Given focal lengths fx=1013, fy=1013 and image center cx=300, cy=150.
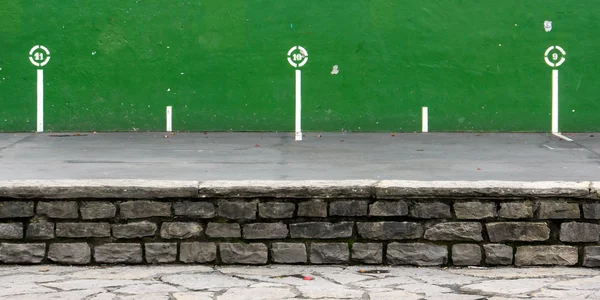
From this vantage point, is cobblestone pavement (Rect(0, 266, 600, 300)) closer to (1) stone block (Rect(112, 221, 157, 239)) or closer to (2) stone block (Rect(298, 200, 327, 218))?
(1) stone block (Rect(112, 221, 157, 239))

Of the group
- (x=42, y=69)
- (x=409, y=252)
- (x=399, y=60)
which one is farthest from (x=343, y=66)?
(x=409, y=252)

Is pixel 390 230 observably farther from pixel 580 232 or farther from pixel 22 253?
pixel 22 253

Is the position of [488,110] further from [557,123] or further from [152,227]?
[152,227]

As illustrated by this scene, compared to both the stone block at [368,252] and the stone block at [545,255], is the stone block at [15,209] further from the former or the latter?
the stone block at [545,255]

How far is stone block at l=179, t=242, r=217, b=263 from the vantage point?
7.51m

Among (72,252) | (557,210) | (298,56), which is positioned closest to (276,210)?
(72,252)

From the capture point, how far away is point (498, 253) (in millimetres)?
7465

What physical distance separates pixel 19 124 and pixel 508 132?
7.03 m

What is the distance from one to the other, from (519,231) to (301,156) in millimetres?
4288

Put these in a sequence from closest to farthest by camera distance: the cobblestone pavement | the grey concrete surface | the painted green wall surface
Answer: the cobblestone pavement
the grey concrete surface
the painted green wall surface

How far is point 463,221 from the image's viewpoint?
7.44m

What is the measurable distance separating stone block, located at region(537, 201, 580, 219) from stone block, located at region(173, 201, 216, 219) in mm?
2401

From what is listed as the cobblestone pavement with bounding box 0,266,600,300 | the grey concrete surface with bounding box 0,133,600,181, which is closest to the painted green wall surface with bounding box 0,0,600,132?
the grey concrete surface with bounding box 0,133,600,181

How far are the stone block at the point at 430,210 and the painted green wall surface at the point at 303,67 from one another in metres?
7.16
